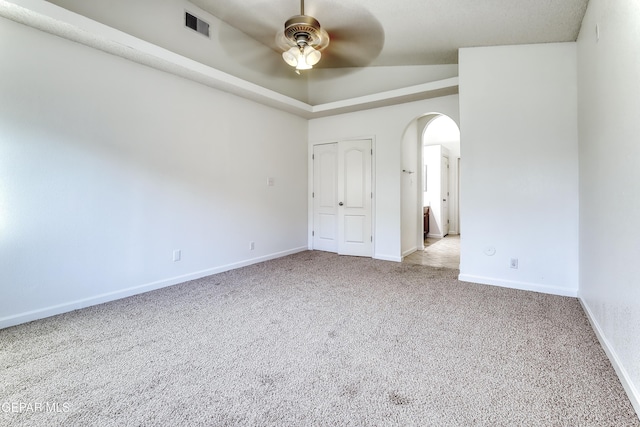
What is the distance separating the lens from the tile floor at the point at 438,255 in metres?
4.63

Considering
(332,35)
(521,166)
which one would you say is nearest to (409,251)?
(521,166)

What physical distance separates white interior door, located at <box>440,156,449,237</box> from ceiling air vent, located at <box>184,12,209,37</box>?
6.36 meters

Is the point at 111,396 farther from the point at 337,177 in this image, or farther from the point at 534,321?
the point at 337,177

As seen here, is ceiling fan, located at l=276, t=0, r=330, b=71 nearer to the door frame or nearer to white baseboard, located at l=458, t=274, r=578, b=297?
the door frame

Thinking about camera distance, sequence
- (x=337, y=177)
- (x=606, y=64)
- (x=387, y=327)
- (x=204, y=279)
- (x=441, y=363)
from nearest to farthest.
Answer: (x=441, y=363) < (x=606, y=64) < (x=387, y=327) < (x=204, y=279) < (x=337, y=177)

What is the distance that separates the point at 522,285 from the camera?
10.8ft

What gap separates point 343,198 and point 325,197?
1.32ft

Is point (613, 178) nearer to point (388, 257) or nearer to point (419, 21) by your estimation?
point (419, 21)

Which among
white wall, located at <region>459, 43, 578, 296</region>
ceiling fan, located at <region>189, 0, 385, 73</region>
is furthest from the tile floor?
ceiling fan, located at <region>189, 0, 385, 73</region>

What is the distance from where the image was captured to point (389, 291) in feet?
10.7

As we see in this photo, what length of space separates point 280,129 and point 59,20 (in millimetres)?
3032

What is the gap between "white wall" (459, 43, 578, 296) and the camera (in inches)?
121

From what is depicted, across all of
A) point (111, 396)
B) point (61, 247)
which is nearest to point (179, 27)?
point (61, 247)


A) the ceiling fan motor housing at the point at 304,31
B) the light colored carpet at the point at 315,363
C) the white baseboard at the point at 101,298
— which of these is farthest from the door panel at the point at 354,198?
the ceiling fan motor housing at the point at 304,31
